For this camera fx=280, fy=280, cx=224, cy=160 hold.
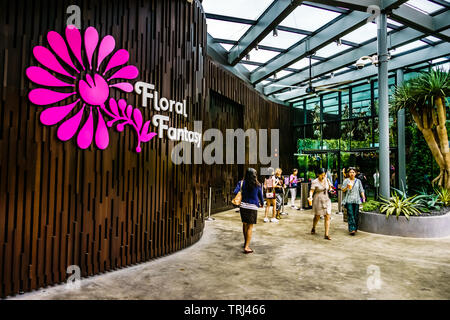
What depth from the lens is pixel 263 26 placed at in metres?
8.61

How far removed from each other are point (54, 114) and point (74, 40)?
3.31 feet

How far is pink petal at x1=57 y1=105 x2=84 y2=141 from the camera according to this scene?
11.3 feet

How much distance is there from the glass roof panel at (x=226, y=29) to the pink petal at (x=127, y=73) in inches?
213

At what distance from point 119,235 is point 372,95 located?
12.6m

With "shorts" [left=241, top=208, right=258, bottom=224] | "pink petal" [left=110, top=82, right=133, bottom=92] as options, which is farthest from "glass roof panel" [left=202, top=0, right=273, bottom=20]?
"shorts" [left=241, top=208, right=258, bottom=224]

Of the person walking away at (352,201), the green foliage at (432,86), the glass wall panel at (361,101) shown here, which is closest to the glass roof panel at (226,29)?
the green foliage at (432,86)

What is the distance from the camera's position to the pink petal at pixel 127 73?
404 cm

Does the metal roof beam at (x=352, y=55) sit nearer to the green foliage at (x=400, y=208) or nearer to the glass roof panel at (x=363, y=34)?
the glass roof panel at (x=363, y=34)

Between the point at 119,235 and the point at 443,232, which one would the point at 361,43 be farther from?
the point at 119,235

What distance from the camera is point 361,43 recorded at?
10430 mm

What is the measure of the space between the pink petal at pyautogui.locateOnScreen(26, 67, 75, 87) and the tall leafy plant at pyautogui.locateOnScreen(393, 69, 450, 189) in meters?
8.89

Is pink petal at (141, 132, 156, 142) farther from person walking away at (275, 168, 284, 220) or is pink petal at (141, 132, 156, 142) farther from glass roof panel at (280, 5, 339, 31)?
glass roof panel at (280, 5, 339, 31)

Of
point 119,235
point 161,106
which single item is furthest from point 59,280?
point 161,106

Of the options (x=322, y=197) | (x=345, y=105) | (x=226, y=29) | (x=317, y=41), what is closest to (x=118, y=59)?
(x=322, y=197)
